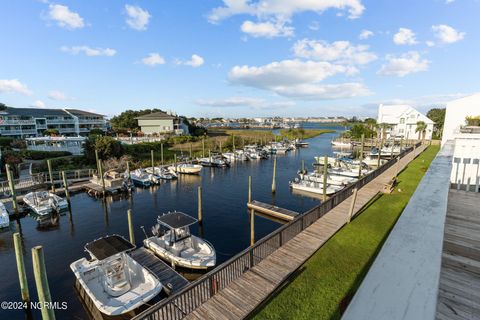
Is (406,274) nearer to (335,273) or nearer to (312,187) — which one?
(335,273)

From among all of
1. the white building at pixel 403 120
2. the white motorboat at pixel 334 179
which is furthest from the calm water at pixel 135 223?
the white building at pixel 403 120

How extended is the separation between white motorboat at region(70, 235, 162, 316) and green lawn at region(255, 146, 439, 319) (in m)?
6.42

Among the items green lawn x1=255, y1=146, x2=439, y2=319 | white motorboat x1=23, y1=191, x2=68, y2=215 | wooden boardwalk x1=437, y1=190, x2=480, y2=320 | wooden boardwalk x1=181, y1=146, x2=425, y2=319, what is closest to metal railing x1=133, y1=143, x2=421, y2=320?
wooden boardwalk x1=181, y1=146, x2=425, y2=319

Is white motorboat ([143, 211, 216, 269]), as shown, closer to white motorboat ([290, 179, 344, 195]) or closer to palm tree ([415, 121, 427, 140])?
white motorboat ([290, 179, 344, 195])

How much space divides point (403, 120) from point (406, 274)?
282 ft

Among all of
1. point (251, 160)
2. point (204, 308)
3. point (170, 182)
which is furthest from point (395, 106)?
point (204, 308)

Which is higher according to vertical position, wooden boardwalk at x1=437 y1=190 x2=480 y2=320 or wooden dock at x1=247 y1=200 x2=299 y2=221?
wooden boardwalk at x1=437 y1=190 x2=480 y2=320

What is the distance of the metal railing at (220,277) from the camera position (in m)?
7.53

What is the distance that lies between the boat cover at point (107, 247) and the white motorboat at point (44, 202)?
16.3 metres

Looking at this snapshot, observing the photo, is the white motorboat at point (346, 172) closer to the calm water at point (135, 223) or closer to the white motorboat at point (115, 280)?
the calm water at point (135, 223)

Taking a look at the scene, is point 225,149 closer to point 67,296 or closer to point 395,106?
point 67,296

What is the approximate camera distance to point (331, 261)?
1102cm

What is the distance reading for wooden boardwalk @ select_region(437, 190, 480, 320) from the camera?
753 centimetres

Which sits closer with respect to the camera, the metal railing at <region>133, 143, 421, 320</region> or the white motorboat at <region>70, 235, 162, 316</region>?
the metal railing at <region>133, 143, 421, 320</region>
